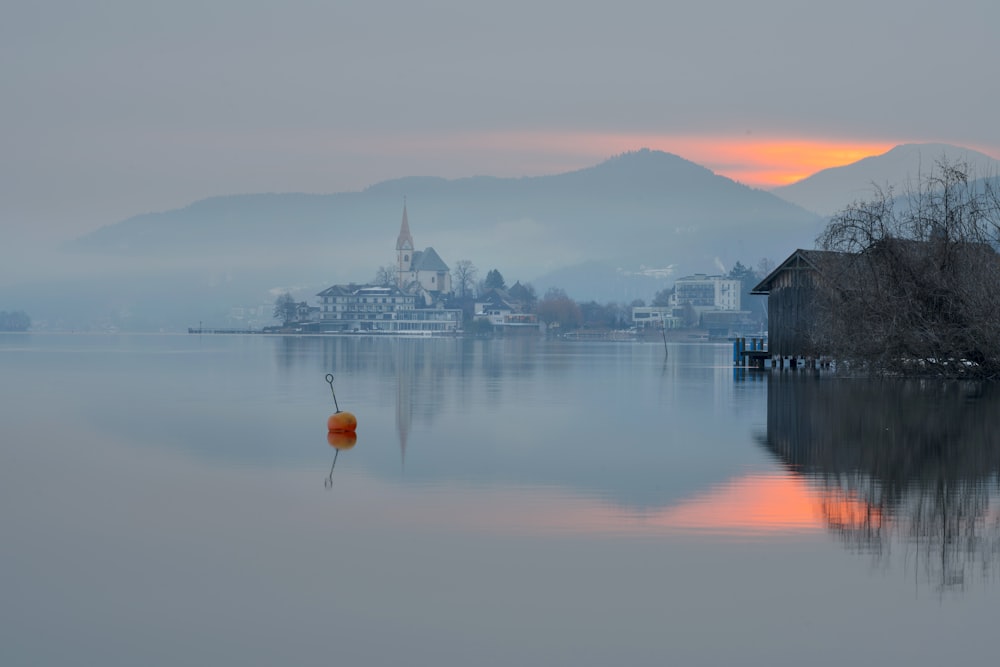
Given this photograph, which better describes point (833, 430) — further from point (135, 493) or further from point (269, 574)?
point (269, 574)

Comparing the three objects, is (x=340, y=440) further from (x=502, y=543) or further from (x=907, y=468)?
(x=502, y=543)

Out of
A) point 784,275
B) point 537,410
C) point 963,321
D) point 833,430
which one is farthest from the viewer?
point 784,275

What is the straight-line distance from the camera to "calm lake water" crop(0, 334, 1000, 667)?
1059 cm

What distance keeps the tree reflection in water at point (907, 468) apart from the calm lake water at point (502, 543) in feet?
0.28

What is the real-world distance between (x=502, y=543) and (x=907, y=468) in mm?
9637

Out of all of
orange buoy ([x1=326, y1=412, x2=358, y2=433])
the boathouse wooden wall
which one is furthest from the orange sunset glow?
the boathouse wooden wall

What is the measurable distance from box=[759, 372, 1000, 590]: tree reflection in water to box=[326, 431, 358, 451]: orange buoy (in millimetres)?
8527

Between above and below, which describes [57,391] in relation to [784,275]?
below

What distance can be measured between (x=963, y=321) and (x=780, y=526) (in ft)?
112

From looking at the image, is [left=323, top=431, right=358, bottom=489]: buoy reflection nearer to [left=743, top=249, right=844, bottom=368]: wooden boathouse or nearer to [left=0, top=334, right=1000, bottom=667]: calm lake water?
[left=0, top=334, right=1000, bottom=667]: calm lake water

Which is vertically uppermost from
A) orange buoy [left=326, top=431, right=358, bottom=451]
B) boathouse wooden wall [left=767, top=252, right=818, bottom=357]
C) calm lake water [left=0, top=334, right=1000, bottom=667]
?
boathouse wooden wall [left=767, top=252, right=818, bottom=357]

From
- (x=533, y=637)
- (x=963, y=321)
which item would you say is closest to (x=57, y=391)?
(x=963, y=321)

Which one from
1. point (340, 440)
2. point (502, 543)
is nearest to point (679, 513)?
point (502, 543)

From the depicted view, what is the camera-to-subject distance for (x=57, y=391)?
47.8 m
